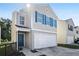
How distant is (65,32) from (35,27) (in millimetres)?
690

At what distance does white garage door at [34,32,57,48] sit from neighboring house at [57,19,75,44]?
14 cm

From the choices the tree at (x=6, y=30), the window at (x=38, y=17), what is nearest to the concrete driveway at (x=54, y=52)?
the tree at (x=6, y=30)

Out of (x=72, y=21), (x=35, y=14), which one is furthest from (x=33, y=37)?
(x=72, y=21)

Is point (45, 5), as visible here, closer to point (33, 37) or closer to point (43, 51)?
point (33, 37)

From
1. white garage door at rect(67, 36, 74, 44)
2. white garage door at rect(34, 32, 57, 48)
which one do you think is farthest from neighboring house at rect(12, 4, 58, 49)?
white garage door at rect(67, 36, 74, 44)

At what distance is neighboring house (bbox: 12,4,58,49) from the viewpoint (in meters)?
3.62

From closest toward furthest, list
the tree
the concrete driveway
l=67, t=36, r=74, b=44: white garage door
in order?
1. the tree
2. the concrete driveway
3. l=67, t=36, r=74, b=44: white garage door

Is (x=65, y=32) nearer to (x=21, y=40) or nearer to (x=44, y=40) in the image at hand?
(x=44, y=40)

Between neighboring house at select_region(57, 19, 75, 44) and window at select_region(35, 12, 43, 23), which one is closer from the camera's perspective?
window at select_region(35, 12, 43, 23)

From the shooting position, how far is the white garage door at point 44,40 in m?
3.81

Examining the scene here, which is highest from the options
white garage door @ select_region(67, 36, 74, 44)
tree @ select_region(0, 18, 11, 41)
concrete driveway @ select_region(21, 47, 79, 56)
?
tree @ select_region(0, 18, 11, 41)

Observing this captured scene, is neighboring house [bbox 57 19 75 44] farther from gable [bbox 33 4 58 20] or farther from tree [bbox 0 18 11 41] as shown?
tree [bbox 0 18 11 41]

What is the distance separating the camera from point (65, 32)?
3979 mm

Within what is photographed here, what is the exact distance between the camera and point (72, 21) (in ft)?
12.5
